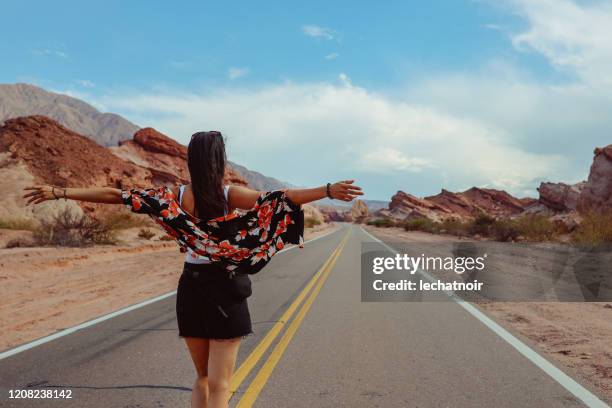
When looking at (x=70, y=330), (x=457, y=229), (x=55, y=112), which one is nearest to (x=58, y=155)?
(x=457, y=229)

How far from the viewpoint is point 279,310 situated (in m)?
10.3

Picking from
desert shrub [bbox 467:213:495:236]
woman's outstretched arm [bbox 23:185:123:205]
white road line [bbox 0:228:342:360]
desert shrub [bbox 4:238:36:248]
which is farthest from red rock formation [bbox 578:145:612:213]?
woman's outstretched arm [bbox 23:185:123:205]

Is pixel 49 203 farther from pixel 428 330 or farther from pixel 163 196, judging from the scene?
pixel 163 196

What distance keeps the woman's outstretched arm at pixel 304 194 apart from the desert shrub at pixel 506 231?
38.6 m

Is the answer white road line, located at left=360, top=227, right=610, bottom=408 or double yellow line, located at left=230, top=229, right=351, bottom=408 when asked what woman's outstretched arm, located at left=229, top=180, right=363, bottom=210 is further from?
white road line, located at left=360, top=227, right=610, bottom=408

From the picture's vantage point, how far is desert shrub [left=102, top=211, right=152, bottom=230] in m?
27.9

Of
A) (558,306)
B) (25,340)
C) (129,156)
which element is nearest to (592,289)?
(558,306)

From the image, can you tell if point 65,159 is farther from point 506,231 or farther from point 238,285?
point 238,285

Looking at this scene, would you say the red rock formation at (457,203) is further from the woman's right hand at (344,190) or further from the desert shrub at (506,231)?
the woman's right hand at (344,190)

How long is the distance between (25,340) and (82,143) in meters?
45.3

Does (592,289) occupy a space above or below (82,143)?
below

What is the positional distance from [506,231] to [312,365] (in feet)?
122

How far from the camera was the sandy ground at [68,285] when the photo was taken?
9.16 m

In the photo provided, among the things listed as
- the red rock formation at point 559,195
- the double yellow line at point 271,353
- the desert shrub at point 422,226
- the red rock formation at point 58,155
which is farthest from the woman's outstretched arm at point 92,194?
the desert shrub at point 422,226
